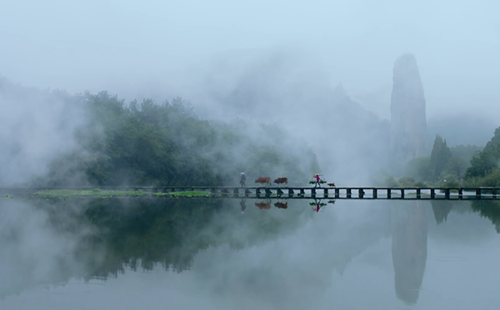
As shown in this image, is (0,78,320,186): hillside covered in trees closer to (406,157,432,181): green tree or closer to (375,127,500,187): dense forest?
(375,127,500,187): dense forest

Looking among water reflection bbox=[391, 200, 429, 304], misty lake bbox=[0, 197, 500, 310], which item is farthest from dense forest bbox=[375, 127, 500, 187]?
misty lake bbox=[0, 197, 500, 310]

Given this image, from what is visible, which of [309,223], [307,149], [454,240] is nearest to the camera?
[454,240]

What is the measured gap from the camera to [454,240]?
1816cm

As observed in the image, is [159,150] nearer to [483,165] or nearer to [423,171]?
[483,165]

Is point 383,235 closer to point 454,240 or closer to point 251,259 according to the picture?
point 454,240

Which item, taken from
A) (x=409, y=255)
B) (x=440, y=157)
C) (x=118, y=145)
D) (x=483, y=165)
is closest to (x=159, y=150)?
→ (x=118, y=145)

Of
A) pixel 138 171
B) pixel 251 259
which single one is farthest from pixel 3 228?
pixel 138 171

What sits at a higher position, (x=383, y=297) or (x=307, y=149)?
(x=307, y=149)

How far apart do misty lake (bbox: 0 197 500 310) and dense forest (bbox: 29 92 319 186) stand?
31.9 meters

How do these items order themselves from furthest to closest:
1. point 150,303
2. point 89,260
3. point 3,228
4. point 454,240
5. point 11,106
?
point 11,106
point 3,228
point 454,240
point 89,260
point 150,303

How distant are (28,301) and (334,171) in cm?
12103

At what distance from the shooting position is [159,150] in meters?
63.5

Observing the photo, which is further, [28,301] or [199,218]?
[199,218]

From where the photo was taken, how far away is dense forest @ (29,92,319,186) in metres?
54.4
